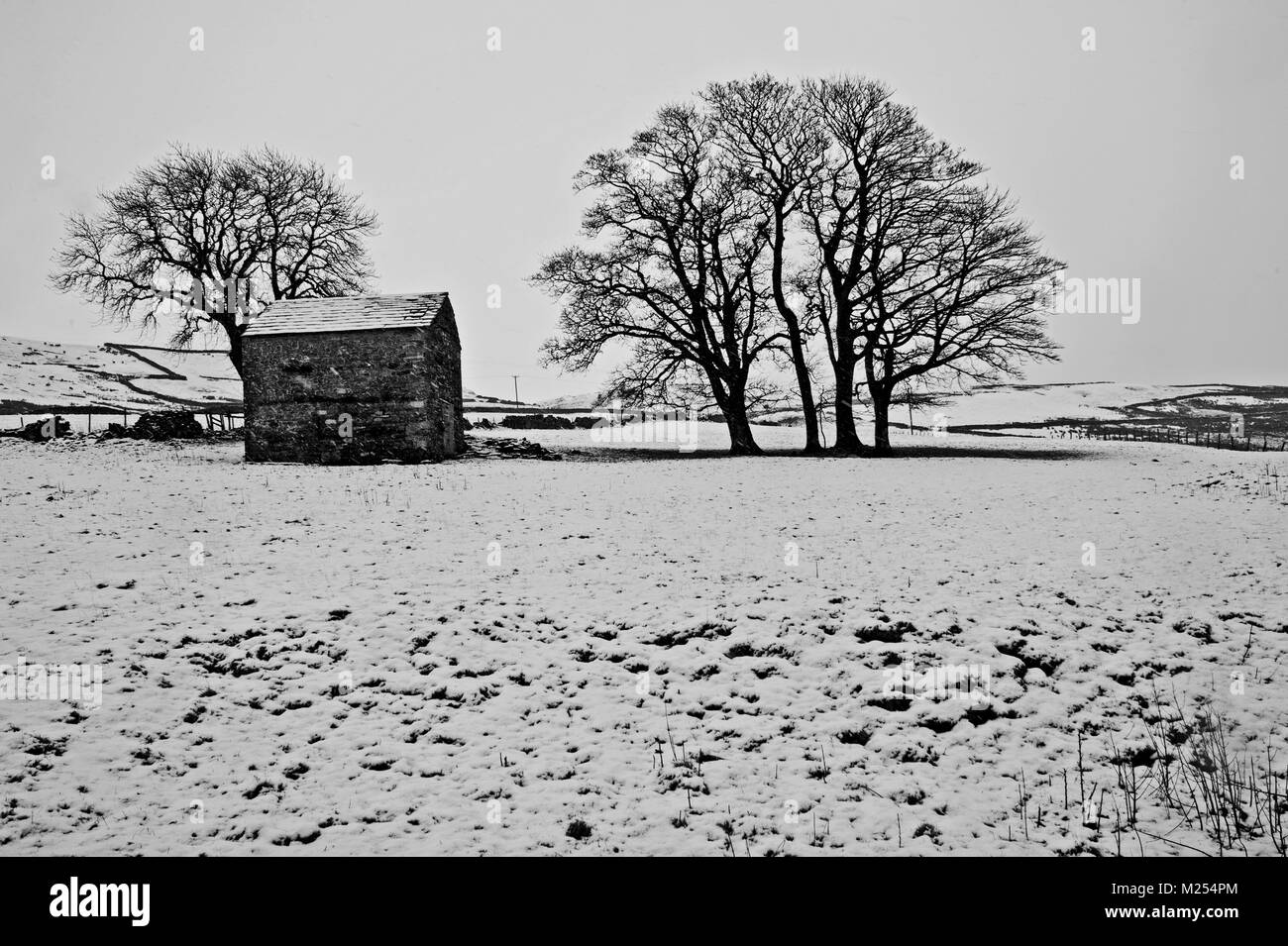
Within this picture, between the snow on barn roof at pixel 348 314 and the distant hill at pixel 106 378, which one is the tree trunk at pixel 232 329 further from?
the distant hill at pixel 106 378

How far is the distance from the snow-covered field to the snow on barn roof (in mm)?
10219

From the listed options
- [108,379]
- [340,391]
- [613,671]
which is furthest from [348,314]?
[108,379]

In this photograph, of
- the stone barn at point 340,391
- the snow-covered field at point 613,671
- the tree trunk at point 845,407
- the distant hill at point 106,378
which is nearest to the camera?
the snow-covered field at point 613,671

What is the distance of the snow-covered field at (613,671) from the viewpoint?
5035 millimetres

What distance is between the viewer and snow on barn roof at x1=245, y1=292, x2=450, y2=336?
23016 millimetres

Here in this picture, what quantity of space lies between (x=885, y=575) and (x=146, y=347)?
115 m

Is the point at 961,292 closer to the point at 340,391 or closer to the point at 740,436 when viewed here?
the point at 740,436

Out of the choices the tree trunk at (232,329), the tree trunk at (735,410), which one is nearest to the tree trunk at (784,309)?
the tree trunk at (735,410)

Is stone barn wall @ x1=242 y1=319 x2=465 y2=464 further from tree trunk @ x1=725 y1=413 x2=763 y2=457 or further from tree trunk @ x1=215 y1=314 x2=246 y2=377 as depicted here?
tree trunk @ x1=725 y1=413 x2=763 y2=457

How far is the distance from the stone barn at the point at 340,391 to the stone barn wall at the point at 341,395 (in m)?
0.03

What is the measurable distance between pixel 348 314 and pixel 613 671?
20837mm

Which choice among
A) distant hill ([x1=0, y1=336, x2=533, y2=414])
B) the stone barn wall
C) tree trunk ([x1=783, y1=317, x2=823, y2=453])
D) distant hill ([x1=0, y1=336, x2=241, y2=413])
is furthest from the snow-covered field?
distant hill ([x1=0, y1=336, x2=533, y2=414])

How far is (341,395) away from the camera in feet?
75.4
